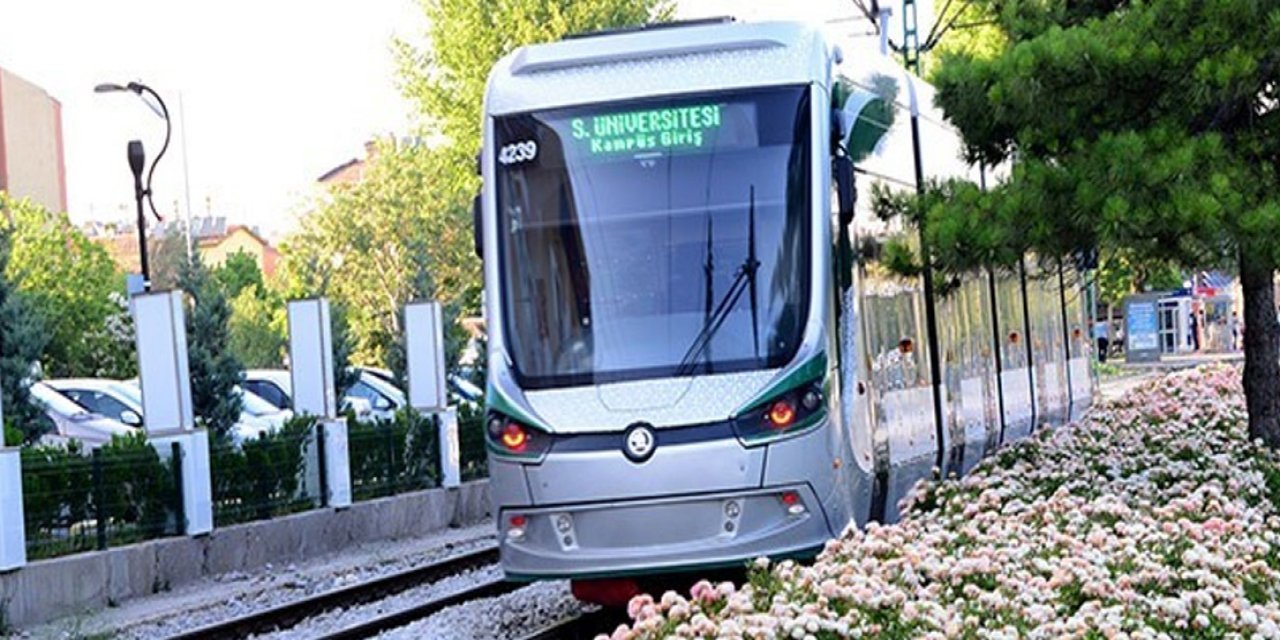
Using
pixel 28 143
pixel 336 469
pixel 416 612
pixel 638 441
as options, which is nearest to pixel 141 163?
pixel 336 469

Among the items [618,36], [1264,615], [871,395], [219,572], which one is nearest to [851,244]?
[871,395]

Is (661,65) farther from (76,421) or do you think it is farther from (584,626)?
(76,421)

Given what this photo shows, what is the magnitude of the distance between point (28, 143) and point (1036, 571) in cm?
10003

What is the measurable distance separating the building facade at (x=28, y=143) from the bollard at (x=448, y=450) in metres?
76.3

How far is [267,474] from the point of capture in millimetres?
20172

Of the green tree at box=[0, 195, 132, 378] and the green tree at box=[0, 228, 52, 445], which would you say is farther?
the green tree at box=[0, 195, 132, 378]

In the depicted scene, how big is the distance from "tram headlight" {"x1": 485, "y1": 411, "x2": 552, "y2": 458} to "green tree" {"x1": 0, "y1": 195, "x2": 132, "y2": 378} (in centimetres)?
3290

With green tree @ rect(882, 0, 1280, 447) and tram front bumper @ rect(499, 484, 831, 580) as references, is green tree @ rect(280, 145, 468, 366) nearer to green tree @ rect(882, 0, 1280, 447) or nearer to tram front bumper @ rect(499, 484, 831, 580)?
green tree @ rect(882, 0, 1280, 447)

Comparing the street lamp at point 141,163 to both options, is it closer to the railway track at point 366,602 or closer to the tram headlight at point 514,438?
the railway track at point 366,602

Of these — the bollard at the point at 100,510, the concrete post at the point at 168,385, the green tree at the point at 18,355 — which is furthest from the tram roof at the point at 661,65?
the green tree at the point at 18,355

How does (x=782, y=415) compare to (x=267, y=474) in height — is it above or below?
above

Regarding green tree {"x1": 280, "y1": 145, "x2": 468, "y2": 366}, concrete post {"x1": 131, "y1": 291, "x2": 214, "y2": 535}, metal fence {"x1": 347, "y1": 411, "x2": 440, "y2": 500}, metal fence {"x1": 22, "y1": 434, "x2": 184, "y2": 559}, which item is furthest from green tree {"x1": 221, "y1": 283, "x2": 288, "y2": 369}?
metal fence {"x1": 22, "y1": 434, "x2": 184, "y2": 559}

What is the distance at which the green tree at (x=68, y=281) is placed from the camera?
156ft

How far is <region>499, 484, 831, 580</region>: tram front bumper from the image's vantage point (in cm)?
1151
